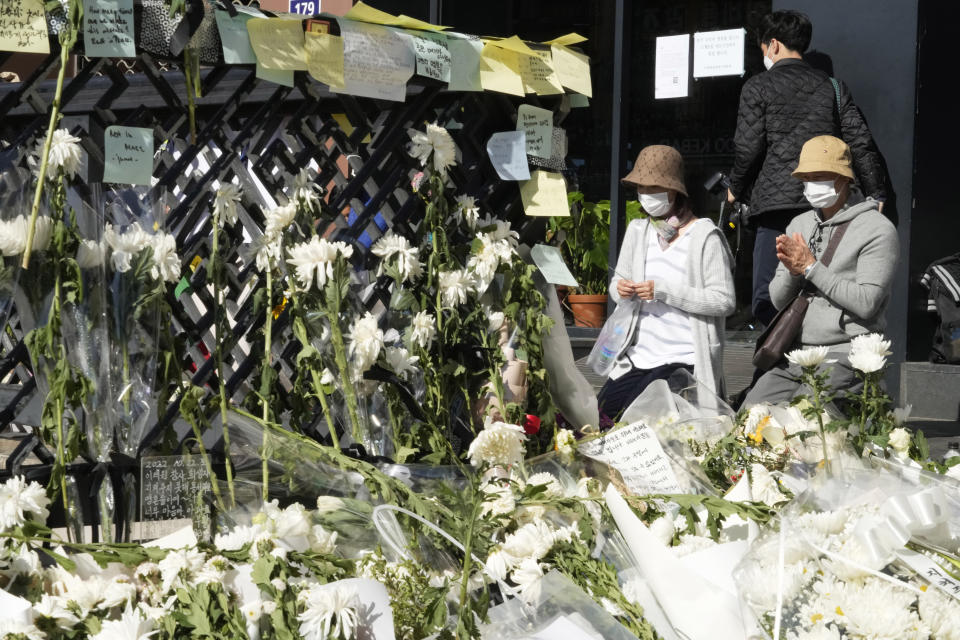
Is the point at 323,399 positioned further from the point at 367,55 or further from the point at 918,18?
the point at 918,18

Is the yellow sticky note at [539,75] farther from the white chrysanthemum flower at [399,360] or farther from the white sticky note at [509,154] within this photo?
the white chrysanthemum flower at [399,360]

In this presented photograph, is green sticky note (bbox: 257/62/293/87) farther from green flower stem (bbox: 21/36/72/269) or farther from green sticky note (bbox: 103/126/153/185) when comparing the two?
green flower stem (bbox: 21/36/72/269)

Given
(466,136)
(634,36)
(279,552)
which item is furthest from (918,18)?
(279,552)

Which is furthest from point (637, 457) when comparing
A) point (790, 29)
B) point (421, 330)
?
point (790, 29)

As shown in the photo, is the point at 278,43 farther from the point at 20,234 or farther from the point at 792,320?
the point at 792,320

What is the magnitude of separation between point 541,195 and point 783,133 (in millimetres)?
3047

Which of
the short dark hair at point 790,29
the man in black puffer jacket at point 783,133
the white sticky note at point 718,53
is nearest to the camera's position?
the man in black puffer jacket at point 783,133

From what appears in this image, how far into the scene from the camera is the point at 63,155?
1.82 metres

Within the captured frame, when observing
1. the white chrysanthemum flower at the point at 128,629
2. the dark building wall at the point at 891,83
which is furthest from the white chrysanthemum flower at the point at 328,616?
the dark building wall at the point at 891,83

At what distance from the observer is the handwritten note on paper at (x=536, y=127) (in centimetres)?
262

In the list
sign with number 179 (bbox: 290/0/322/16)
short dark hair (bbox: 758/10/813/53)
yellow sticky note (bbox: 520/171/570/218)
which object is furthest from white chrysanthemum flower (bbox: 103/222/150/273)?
sign with number 179 (bbox: 290/0/322/16)

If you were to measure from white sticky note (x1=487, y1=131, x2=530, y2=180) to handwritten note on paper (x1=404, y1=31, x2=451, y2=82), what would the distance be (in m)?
0.22

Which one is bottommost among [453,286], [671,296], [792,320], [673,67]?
[792,320]

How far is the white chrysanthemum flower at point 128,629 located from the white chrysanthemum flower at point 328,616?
16 centimetres
